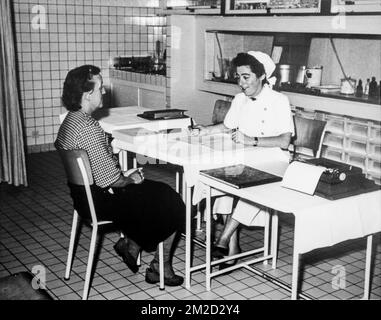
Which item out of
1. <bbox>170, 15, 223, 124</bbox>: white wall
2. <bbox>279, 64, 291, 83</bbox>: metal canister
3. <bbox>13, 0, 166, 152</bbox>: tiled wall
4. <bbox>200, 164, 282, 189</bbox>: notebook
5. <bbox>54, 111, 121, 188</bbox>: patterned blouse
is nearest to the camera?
<bbox>200, 164, 282, 189</bbox>: notebook

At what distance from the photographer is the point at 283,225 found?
3975mm

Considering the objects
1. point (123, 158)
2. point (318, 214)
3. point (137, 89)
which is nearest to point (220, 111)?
point (123, 158)

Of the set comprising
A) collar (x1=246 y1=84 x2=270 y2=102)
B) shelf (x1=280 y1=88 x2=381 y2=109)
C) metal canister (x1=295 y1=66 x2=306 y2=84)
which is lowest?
shelf (x1=280 y1=88 x2=381 y2=109)

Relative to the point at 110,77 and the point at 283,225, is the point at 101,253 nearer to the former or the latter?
the point at 283,225

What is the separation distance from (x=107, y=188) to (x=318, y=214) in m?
1.19

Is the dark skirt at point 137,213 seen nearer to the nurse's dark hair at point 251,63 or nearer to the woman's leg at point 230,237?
the woman's leg at point 230,237

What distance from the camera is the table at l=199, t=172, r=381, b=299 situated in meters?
2.20

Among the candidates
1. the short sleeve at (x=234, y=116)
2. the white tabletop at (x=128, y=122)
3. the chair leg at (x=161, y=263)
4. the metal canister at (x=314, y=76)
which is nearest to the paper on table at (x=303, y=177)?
the chair leg at (x=161, y=263)

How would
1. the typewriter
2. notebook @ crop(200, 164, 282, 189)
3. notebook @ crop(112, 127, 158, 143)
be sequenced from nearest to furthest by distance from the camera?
the typewriter → notebook @ crop(200, 164, 282, 189) → notebook @ crop(112, 127, 158, 143)

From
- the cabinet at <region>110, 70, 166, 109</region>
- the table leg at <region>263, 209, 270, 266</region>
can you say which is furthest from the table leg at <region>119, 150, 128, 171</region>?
the cabinet at <region>110, 70, 166, 109</region>

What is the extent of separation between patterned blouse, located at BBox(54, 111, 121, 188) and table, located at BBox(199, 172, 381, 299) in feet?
2.07

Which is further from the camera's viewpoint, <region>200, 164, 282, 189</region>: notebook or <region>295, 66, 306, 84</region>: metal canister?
<region>295, 66, 306, 84</region>: metal canister

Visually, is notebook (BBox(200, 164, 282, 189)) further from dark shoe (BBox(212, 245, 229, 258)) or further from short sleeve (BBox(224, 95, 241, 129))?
short sleeve (BBox(224, 95, 241, 129))

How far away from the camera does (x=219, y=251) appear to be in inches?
128
